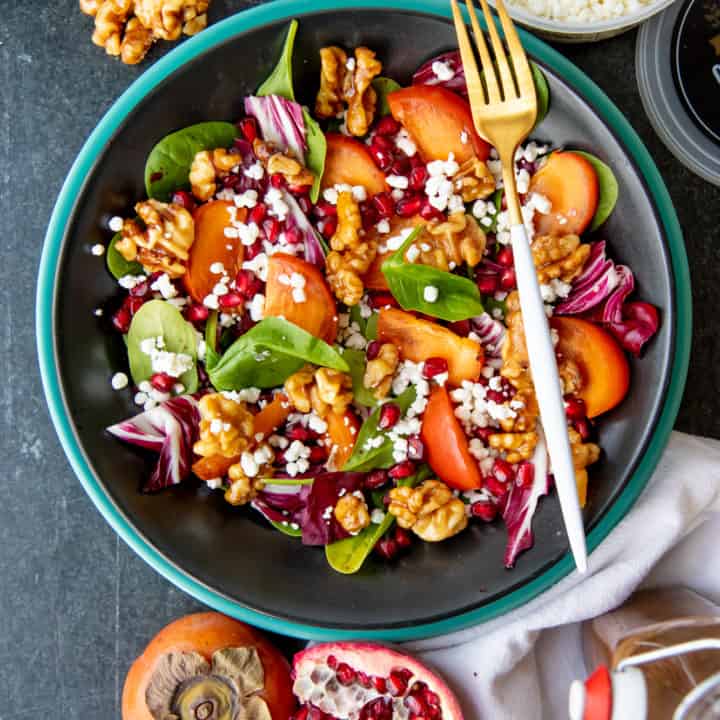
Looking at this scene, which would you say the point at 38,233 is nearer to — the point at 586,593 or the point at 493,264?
the point at 493,264

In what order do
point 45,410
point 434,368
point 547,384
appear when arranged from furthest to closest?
point 45,410
point 434,368
point 547,384

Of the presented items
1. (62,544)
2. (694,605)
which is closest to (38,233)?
(62,544)

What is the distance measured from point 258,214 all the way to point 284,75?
250 millimetres

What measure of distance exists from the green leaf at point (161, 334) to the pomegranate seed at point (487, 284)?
0.53 m

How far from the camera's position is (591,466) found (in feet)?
5.50

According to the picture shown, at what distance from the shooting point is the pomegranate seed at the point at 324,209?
1.71 m

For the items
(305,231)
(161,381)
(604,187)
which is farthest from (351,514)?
(604,187)

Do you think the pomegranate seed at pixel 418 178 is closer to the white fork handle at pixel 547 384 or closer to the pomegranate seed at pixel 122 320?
the white fork handle at pixel 547 384

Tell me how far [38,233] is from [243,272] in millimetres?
525

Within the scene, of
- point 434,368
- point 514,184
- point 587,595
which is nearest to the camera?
point 514,184

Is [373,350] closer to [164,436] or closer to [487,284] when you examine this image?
[487,284]

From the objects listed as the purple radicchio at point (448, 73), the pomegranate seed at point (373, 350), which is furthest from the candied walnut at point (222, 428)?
the purple radicchio at point (448, 73)

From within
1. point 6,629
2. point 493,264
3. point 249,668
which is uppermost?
point 493,264

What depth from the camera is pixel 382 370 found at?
163 centimetres
